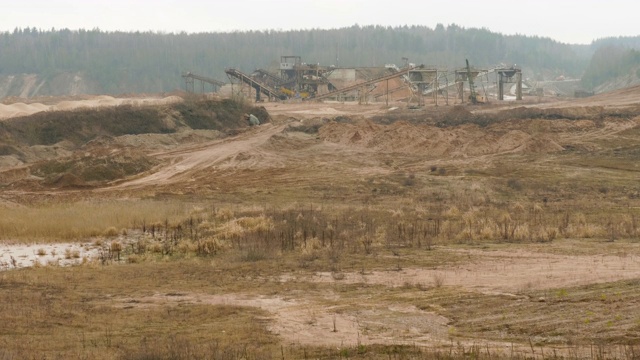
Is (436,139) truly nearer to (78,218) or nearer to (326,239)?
(78,218)

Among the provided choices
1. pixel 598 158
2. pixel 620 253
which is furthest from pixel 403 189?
pixel 620 253

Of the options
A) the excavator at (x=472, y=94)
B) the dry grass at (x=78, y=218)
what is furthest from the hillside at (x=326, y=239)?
the excavator at (x=472, y=94)

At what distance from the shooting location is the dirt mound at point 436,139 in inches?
1944

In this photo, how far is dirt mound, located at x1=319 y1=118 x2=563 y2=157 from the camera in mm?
49375

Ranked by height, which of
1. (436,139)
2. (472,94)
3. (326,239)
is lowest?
(326,239)

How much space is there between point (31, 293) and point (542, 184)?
25.6 meters

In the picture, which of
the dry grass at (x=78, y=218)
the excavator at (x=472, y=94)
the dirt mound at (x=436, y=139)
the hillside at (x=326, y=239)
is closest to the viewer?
the hillside at (x=326, y=239)

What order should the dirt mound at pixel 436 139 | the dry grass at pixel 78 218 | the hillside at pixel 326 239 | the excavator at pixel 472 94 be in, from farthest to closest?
1. the excavator at pixel 472 94
2. the dirt mound at pixel 436 139
3. the dry grass at pixel 78 218
4. the hillside at pixel 326 239

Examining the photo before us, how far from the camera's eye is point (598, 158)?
150 ft

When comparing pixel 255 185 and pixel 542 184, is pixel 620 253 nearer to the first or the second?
pixel 542 184

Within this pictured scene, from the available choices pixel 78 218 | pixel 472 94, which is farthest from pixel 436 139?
pixel 472 94

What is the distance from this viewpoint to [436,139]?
52.7m

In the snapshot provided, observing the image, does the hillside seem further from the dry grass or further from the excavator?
the excavator

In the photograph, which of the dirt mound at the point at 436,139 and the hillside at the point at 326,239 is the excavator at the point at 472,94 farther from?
the dirt mound at the point at 436,139
